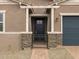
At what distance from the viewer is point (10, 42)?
17.5 metres

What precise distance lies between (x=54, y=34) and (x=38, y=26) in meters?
12.4

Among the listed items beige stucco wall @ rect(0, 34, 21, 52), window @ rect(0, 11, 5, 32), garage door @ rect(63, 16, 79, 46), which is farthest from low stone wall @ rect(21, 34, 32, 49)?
garage door @ rect(63, 16, 79, 46)

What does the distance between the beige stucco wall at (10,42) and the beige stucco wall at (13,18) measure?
94.7 inches

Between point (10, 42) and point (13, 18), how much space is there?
316 cm

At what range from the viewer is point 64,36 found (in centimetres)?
1986

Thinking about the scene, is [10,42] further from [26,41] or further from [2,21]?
[2,21]

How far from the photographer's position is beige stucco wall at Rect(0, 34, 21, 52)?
684 inches

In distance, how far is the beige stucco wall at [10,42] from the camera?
57.0 ft

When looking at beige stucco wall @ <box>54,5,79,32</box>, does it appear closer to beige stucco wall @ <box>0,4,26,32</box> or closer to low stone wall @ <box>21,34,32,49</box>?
beige stucco wall @ <box>0,4,26,32</box>

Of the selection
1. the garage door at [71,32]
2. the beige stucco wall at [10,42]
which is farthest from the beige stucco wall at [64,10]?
the beige stucco wall at [10,42]

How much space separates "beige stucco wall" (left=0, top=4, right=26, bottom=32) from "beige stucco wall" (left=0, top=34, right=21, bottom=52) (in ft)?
7.89

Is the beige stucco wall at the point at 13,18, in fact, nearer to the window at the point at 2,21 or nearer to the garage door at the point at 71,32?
the window at the point at 2,21

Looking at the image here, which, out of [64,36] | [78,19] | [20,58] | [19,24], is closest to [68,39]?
[64,36]

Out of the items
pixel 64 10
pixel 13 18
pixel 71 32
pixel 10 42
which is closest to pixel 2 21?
pixel 13 18
